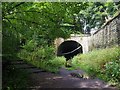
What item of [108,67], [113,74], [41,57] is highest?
[41,57]

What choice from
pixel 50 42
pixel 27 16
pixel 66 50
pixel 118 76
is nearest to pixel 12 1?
pixel 27 16

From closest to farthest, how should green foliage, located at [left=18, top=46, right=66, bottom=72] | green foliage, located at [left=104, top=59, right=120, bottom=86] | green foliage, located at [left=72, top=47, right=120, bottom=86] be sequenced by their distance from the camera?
green foliage, located at [left=104, top=59, right=120, bottom=86] → green foliage, located at [left=72, top=47, right=120, bottom=86] → green foliage, located at [left=18, top=46, right=66, bottom=72]

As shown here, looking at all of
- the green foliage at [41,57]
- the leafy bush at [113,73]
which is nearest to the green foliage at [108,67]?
the leafy bush at [113,73]

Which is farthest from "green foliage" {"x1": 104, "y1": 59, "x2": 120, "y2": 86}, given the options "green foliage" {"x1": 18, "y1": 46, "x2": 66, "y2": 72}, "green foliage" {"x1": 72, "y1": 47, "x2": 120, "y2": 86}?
"green foliage" {"x1": 18, "y1": 46, "x2": 66, "y2": 72}

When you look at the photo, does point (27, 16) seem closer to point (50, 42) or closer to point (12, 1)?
point (12, 1)

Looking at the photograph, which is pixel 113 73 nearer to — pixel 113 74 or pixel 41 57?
pixel 113 74

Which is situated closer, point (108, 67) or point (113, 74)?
point (113, 74)

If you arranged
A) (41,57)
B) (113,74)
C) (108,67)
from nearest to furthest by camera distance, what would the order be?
1. (113,74)
2. (108,67)
3. (41,57)

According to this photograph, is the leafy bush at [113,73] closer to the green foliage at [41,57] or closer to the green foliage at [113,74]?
the green foliage at [113,74]

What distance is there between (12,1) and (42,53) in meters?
5.52

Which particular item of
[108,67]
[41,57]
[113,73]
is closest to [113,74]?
[113,73]

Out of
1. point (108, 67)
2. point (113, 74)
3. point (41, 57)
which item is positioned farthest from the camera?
point (41, 57)

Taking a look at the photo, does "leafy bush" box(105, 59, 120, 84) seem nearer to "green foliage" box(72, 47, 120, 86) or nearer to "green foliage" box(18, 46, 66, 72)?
"green foliage" box(72, 47, 120, 86)

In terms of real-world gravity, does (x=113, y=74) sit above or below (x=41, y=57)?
below
